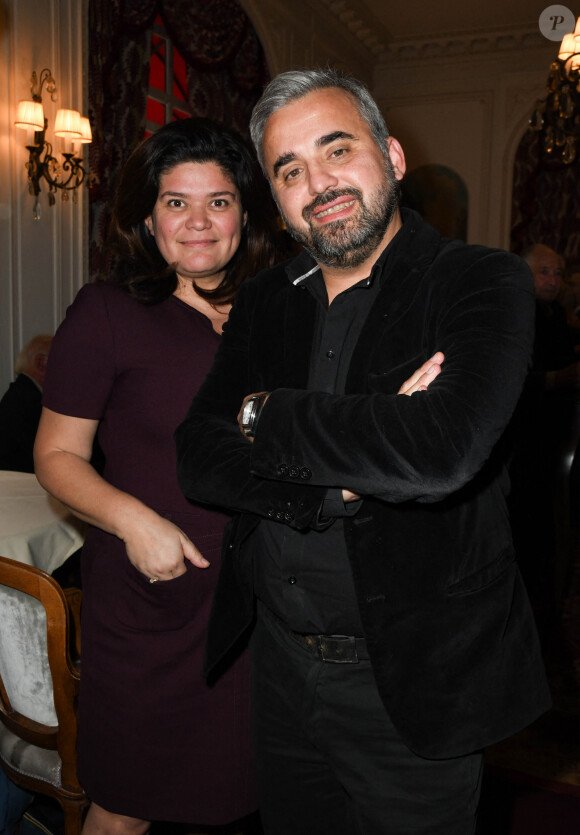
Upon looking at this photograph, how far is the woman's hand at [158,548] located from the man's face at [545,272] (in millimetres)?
3910

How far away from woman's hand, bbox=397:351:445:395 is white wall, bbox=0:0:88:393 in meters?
3.68

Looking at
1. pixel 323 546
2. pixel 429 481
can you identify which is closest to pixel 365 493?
pixel 429 481

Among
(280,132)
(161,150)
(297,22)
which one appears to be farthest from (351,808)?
(297,22)

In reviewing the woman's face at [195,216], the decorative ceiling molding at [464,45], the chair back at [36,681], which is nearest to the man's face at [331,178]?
the woman's face at [195,216]

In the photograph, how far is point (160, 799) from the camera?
1622 mm

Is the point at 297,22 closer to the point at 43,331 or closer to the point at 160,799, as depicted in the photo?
the point at 43,331

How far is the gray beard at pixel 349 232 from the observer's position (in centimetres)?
131

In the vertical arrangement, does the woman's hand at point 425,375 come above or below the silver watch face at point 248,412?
above

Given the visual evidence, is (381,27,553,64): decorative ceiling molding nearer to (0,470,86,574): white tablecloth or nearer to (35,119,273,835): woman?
(0,470,86,574): white tablecloth

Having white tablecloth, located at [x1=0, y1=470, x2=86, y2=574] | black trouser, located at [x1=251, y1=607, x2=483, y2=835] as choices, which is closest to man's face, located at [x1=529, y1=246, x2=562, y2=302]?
white tablecloth, located at [x1=0, y1=470, x2=86, y2=574]

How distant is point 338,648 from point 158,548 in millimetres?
409

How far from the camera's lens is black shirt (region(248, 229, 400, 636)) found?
49.4 inches

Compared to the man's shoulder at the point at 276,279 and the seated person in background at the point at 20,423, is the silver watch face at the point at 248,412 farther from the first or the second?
the seated person in background at the point at 20,423

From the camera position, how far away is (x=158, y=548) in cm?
146
